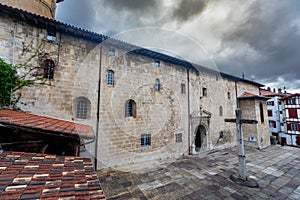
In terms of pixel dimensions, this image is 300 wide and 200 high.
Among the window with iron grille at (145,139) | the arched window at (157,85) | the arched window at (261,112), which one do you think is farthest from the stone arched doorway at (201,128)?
the arched window at (261,112)

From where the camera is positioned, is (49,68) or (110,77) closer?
(49,68)

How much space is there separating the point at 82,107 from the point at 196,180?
7100 mm

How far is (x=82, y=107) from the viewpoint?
725cm

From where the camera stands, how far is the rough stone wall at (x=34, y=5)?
27.6 ft

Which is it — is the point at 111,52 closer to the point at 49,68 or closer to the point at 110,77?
the point at 110,77

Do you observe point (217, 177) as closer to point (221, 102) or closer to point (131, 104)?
point (131, 104)

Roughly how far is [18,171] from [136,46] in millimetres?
8058

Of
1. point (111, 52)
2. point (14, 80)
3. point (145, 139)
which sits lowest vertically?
point (145, 139)

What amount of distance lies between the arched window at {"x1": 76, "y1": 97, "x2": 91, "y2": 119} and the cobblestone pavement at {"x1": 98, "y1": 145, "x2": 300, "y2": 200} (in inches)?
128

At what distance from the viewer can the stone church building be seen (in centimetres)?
609

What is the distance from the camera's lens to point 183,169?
25.3 feet

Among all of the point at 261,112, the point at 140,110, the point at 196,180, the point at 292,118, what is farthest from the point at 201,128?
the point at 292,118

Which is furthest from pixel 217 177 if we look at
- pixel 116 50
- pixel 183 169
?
pixel 116 50

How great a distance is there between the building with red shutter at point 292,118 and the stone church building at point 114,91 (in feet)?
43.2
